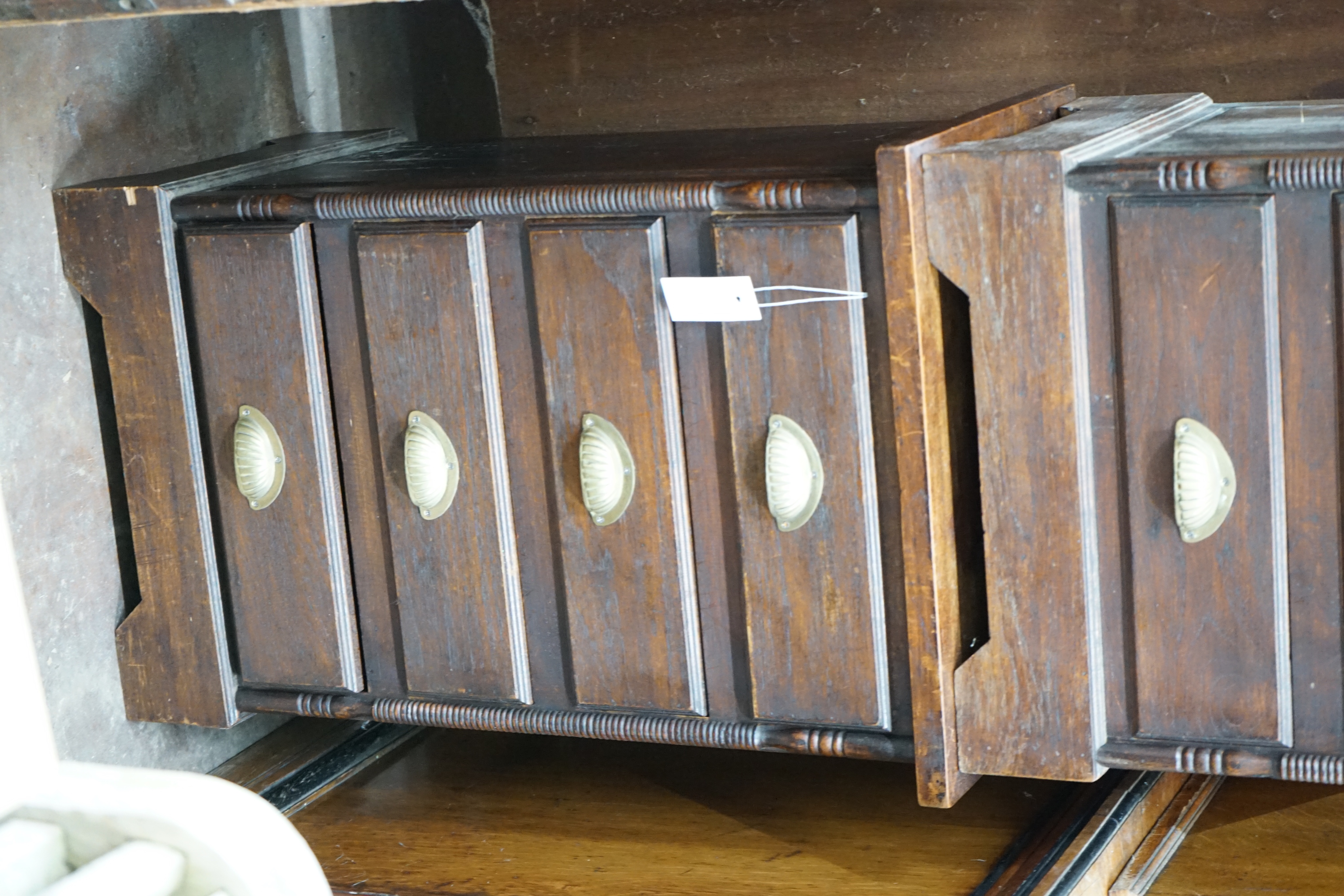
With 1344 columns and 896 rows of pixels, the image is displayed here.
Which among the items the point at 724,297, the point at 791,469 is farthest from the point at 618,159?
the point at 791,469

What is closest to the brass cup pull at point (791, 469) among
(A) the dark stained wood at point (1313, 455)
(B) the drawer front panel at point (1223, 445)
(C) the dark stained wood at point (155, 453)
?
(B) the drawer front panel at point (1223, 445)

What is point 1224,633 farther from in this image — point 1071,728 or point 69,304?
Answer: point 69,304

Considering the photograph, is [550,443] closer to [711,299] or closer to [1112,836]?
[711,299]

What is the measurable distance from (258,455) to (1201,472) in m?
0.89

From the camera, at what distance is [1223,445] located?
118 cm

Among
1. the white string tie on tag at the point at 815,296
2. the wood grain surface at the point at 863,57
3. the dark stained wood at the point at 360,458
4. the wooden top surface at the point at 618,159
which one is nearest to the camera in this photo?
the white string tie on tag at the point at 815,296

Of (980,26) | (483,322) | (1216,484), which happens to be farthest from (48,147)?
(1216,484)

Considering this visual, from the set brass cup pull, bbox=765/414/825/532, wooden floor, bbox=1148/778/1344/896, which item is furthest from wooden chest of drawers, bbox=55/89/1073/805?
wooden floor, bbox=1148/778/1344/896

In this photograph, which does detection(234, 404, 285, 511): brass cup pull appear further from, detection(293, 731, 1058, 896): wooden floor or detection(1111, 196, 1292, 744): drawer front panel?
detection(1111, 196, 1292, 744): drawer front panel

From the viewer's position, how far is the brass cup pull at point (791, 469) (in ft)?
4.25

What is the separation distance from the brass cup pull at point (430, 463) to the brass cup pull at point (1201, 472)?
655 millimetres

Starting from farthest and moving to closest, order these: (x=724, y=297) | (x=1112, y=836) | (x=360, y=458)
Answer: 1. (x=360, y=458)
2. (x=1112, y=836)
3. (x=724, y=297)

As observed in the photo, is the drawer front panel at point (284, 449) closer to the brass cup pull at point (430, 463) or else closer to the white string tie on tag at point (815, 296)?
the brass cup pull at point (430, 463)

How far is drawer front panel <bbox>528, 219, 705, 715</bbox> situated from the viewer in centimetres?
133
